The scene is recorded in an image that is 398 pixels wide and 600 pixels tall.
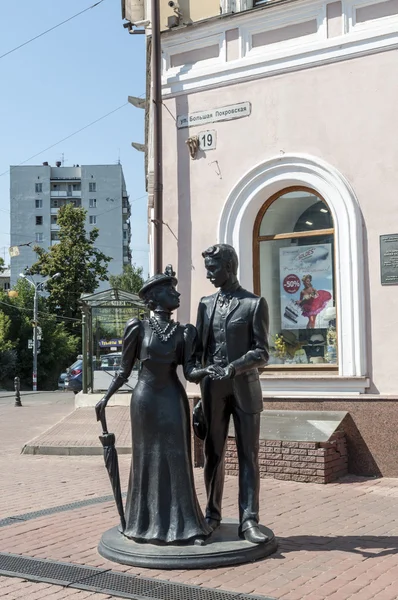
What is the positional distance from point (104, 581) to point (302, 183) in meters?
5.93

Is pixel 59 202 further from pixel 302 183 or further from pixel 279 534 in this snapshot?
pixel 279 534

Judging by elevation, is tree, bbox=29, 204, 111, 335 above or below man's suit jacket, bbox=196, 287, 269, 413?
above

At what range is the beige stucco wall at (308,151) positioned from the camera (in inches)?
352

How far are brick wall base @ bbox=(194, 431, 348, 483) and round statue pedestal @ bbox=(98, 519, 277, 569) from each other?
288cm

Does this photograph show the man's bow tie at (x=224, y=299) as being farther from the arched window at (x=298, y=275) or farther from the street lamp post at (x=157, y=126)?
the street lamp post at (x=157, y=126)

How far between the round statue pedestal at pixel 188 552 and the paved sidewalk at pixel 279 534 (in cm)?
6

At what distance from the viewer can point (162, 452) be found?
562 cm

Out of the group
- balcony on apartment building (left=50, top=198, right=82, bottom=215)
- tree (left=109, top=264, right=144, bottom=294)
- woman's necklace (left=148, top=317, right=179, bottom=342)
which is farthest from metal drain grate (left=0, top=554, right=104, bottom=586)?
balcony on apartment building (left=50, top=198, right=82, bottom=215)

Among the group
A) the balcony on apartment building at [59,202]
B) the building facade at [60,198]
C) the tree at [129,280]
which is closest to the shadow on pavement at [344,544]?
the tree at [129,280]

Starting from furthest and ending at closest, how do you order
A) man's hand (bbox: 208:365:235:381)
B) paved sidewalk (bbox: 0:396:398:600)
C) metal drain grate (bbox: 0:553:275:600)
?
man's hand (bbox: 208:365:235:381)
paved sidewalk (bbox: 0:396:398:600)
metal drain grate (bbox: 0:553:275:600)

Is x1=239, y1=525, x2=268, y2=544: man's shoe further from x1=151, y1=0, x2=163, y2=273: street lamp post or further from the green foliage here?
the green foliage

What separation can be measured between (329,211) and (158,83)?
118 inches

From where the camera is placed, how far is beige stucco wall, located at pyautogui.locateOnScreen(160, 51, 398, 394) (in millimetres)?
8953

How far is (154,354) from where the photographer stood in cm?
573
